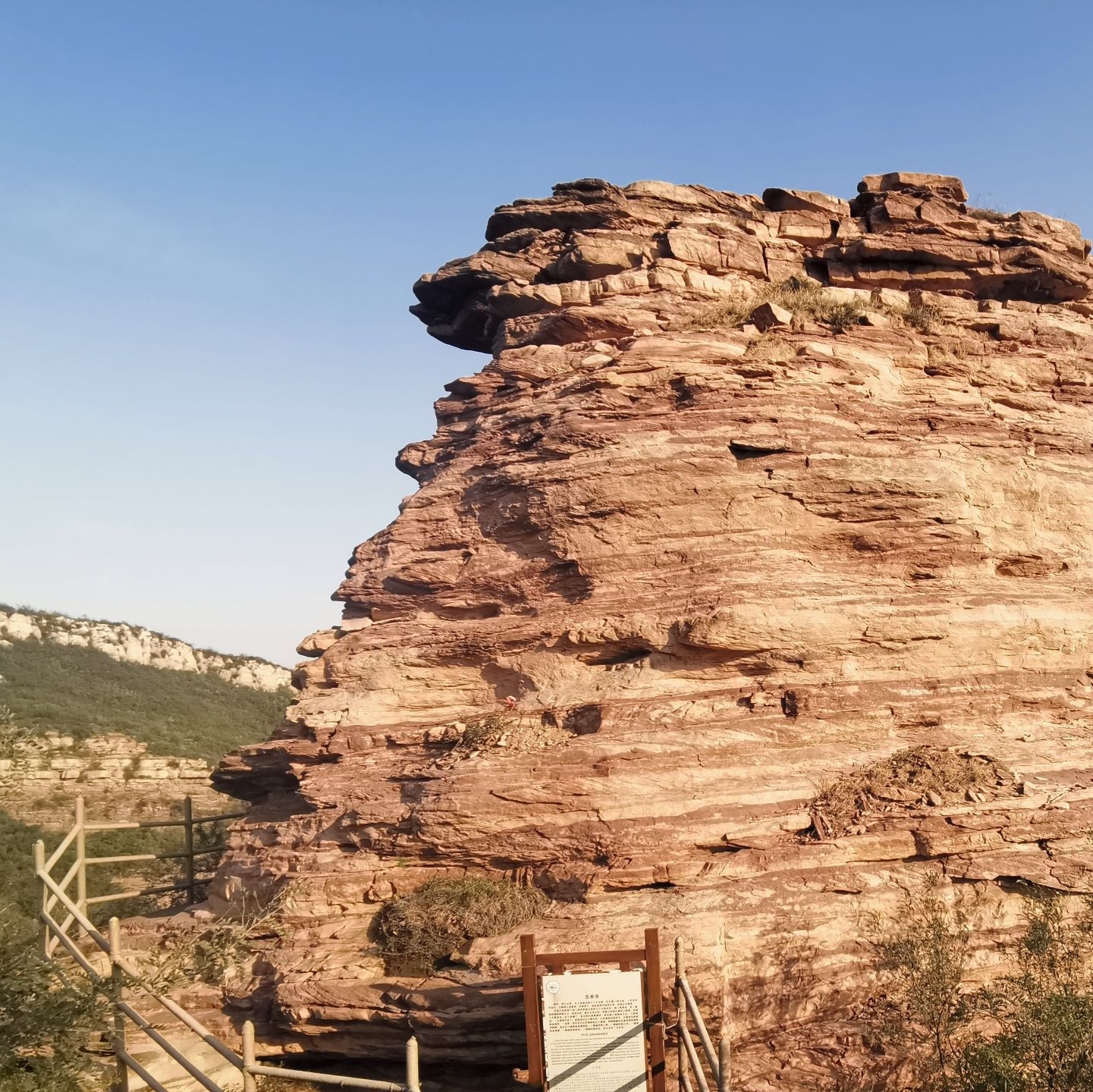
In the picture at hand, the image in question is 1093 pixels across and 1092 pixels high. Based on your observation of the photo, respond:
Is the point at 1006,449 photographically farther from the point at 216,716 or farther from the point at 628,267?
the point at 216,716

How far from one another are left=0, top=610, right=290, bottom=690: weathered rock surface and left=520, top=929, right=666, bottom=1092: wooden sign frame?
42.3m

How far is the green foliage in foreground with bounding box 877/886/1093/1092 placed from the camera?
9328mm

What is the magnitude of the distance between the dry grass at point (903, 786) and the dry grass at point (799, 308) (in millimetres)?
7305

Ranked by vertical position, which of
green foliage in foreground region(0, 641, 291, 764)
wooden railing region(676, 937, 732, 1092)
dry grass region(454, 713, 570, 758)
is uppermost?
green foliage in foreground region(0, 641, 291, 764)

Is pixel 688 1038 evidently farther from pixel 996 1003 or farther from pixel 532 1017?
pixel 996 1003

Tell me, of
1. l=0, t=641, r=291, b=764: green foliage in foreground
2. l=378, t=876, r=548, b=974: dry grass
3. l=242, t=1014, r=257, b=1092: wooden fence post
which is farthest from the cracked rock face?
l=0, t=641, r=291, b=764: green foliage in foreground

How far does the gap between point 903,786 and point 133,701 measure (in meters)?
34.8

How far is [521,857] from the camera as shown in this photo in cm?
1190

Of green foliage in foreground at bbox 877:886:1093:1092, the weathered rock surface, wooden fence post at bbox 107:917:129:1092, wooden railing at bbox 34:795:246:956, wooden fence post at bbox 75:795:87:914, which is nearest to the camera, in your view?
wooden fence post at bbox 107:917:129:1092

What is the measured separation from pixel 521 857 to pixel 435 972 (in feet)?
5.36

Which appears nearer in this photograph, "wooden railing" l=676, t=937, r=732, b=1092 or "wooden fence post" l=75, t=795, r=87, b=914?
"wooden railing" l=676, t=937, r=732, b=1092

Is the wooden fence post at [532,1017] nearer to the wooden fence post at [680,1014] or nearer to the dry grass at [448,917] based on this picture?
the wooden fence post at [680,1014]

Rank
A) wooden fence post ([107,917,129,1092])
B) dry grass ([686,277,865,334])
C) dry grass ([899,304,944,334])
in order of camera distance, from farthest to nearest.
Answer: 1. dry grass ([899,304,944,334])
2. dry grass ([686,277,865,334])
3. wooden fence post ([107,917,129,1092])

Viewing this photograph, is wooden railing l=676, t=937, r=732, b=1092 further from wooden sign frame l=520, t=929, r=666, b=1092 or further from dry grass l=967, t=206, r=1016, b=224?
dry grass l=967, t=206, r=1016, b=224
